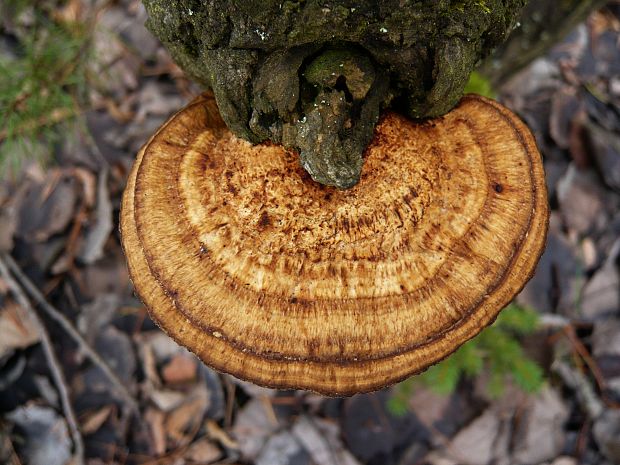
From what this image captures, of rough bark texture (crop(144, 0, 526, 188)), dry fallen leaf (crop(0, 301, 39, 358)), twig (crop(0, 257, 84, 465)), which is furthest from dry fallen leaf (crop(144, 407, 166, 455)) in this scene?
rough bark texture (crop(144, 0, 526, 188))

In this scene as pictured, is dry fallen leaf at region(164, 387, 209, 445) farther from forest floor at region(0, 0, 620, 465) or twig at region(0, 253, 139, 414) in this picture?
twig at region(0, 253, 139, 414)

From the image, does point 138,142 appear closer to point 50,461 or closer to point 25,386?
point 25,386

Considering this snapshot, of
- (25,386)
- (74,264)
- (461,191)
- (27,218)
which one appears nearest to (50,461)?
(25,386)

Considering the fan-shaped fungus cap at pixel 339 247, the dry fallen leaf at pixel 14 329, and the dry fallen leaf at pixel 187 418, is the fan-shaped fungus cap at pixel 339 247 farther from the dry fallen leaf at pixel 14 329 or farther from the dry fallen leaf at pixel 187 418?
the dry fallen leaf at pixel 14 329

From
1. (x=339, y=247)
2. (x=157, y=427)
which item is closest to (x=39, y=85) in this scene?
(x=157, y=427)

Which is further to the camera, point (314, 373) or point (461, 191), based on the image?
point (461, 191)

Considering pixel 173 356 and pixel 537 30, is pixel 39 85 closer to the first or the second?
pixel 173 356
